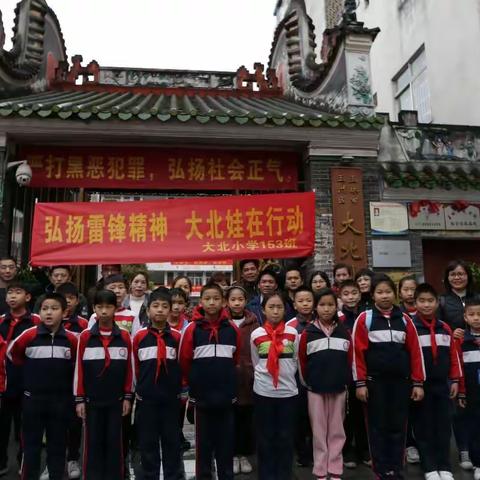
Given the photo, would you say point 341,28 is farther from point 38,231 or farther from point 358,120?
point 38,231

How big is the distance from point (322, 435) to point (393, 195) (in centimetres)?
410

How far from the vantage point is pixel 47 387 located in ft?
11.5

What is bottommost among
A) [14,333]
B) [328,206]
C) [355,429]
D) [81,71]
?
[355,429]

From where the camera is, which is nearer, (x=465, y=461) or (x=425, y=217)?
(x=465, y=461)

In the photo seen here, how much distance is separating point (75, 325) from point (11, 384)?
2.14 ft

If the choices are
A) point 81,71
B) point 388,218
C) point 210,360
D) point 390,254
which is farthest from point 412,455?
point 81,71

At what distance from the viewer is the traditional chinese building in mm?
6098

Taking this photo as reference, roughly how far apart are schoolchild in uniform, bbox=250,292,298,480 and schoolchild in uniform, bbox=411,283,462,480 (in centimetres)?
105

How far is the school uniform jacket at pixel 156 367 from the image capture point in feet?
11.4

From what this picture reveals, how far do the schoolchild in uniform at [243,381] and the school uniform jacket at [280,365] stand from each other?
1.02 feet

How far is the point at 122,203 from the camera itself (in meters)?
5.94

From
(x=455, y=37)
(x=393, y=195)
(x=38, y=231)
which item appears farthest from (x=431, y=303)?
(x=455, y=37)

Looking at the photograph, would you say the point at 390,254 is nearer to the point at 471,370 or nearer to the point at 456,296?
the point at 456,296

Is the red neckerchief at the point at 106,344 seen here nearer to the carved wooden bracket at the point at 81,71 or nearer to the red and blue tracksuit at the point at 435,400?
the red and blue tracksuit at the point at 435,400
